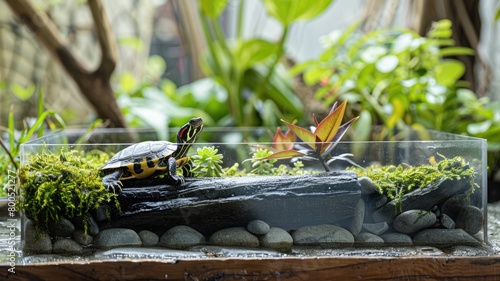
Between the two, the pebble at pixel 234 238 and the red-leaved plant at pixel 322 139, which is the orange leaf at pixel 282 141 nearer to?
the red-leaved plant at pixel 322 139

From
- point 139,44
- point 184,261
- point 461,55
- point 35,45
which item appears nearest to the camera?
point 184,261

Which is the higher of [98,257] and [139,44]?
[139,44]

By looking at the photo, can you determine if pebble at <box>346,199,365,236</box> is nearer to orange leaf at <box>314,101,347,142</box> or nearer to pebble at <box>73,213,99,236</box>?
orange leaf at <box>314,101,347,142</box>

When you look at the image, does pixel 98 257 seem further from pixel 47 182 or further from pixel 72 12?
pixel 72 12

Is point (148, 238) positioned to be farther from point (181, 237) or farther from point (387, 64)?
point (387, 64)

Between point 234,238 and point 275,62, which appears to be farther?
point 275,62

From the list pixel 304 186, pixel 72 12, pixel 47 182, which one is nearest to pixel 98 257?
pixel 47 182

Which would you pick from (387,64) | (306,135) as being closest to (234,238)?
(306,135)
